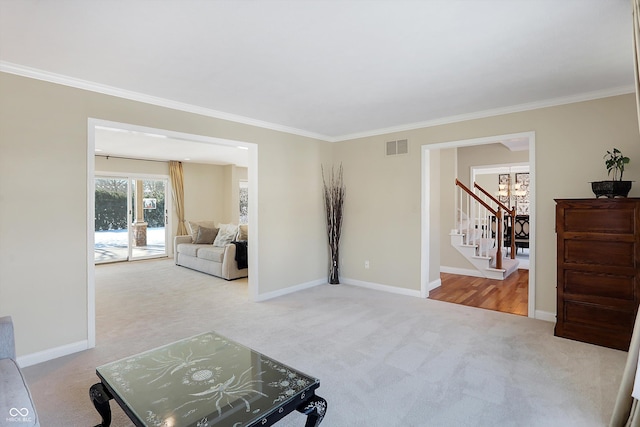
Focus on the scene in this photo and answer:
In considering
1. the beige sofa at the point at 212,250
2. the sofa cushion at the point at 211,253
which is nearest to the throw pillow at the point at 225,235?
the beige sofa at the point at 212,250

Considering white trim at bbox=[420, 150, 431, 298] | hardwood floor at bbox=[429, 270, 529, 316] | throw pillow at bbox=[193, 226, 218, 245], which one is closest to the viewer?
hardwood floor at bbox=[429, 270, 529, 316]

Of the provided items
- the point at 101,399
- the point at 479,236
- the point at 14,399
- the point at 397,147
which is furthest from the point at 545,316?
the point at 14,399

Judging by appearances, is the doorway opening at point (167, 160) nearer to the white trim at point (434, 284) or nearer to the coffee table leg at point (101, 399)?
the coffee table leg at point (101, 399)

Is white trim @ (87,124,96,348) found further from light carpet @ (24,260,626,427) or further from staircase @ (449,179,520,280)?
staircase @ (449,179,520,280)

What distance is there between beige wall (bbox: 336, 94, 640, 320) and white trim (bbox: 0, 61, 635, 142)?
2.5 inches

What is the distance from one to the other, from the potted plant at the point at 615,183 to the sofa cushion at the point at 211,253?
17.8 feet

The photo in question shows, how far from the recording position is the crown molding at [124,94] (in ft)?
9.04

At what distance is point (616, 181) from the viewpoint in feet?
10.1

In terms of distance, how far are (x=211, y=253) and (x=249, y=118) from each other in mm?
2951

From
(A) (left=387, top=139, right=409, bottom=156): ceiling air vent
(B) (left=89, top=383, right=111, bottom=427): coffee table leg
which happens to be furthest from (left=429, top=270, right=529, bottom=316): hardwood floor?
(B) (left=89, top=383, right=111, bottom=427): coffee table leg

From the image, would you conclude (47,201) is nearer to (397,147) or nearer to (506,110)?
(397,147)

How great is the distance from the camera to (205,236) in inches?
284

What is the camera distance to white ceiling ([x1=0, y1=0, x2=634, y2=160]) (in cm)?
197

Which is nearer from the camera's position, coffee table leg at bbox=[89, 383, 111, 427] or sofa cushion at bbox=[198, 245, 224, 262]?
coffee table leg at bbox=[89, 383, 111, 427]
